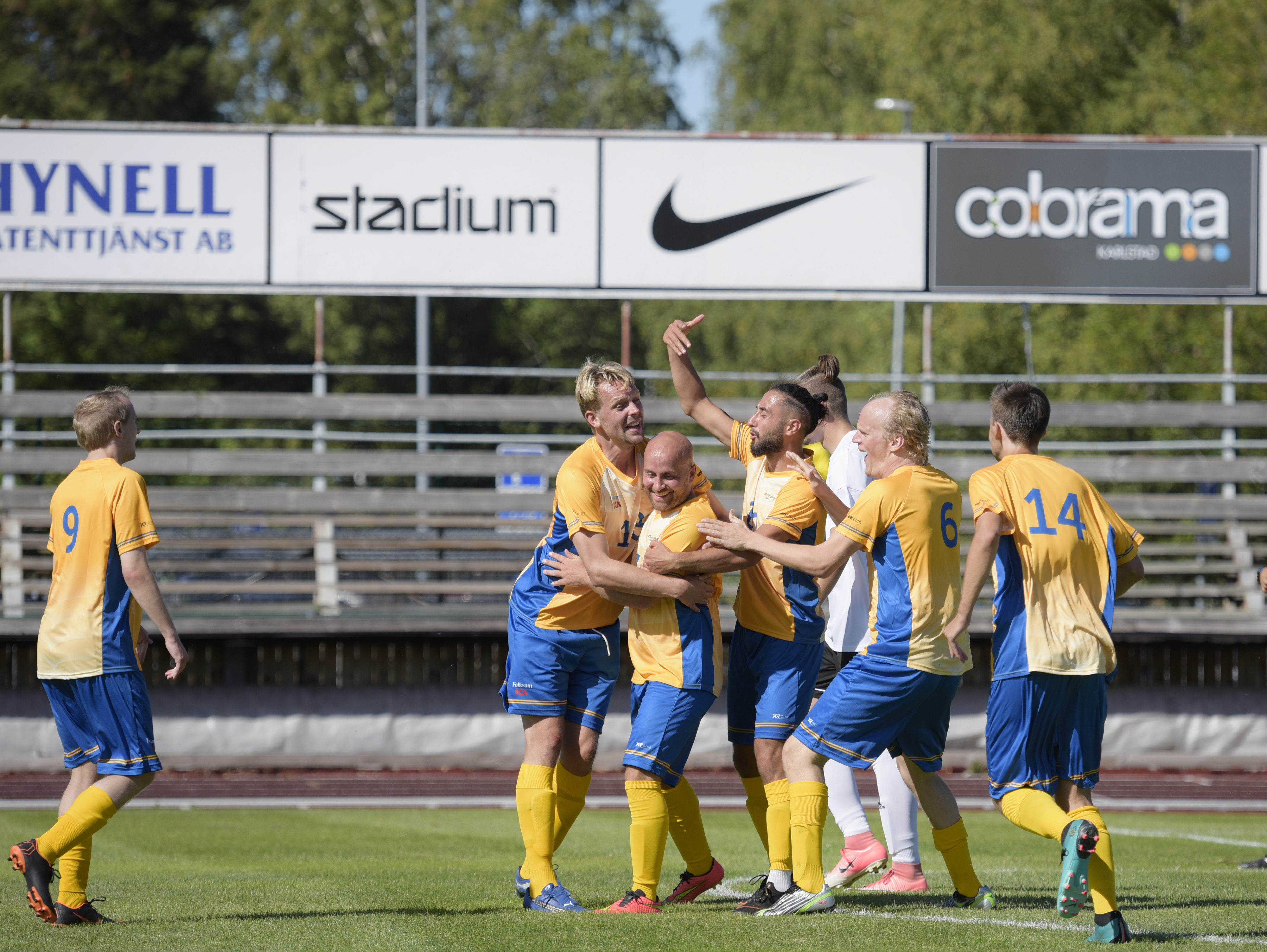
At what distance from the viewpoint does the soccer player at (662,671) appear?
18.5 feet

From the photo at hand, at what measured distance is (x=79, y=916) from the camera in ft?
18.2

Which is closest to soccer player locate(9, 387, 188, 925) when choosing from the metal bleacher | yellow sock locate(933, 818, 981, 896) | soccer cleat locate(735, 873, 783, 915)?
soccer cleat locate(735, 873, 783, 915)

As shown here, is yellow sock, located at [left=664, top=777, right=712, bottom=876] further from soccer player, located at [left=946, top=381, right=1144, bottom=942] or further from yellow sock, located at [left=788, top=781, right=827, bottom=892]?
soccer player, located at [left=946, top=381, right=1144, bottom=942]

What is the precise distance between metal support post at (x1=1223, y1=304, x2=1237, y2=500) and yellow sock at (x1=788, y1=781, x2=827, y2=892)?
10.9 meters

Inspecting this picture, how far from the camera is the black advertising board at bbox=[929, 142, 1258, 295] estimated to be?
15422 mm

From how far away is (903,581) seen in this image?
5461 millimetres

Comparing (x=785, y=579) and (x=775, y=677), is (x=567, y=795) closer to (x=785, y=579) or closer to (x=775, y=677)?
(x=775, y=677)

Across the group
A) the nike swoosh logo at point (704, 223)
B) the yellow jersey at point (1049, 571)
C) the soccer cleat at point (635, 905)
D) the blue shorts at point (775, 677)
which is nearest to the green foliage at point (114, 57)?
the nike swoosh logo at point (704, 223)

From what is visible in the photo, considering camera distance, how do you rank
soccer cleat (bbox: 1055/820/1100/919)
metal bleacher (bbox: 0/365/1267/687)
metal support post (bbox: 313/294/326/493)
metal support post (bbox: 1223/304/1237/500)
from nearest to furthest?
1. soccer cleat (bbox: 1055/820/1100/919)
2. metal bleacher (bbox: 0/365/1267/687)
3. metal support post (bbox: 313/294/326/493)
4. metal support post (bbox: 1223/304/1237/500)

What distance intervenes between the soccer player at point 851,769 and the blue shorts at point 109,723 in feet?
9.41

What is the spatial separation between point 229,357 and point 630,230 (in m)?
26.8

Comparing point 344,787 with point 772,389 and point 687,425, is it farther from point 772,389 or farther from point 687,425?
point 687,425

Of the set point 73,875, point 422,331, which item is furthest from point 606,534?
point 422,331

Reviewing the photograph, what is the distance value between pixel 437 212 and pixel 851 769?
1046 cm
